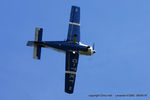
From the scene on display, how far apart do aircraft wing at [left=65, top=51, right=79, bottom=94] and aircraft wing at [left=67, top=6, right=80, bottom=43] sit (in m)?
3.30

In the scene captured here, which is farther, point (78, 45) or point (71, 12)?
point (71, 12)

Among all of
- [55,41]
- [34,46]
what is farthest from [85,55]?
[34,46]

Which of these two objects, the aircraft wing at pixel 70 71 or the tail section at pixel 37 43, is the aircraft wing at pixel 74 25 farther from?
the tail section at pixel 37 43

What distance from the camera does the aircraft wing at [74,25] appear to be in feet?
173

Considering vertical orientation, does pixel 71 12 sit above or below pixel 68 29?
above

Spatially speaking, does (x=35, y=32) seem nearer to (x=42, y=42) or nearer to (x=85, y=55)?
(x=42, y=42)

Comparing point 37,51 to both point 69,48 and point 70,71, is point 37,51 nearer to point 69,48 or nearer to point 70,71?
point 69,48

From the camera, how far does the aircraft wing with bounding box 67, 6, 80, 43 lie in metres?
52.8

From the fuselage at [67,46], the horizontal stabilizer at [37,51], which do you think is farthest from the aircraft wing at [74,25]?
the horizontal stabilizer at [37,51]

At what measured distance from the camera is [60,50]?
51312mm

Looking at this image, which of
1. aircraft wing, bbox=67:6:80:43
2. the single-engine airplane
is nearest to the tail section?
the single-engine airplane

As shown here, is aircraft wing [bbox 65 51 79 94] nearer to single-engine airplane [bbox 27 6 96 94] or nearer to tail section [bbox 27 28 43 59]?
single-engine airplane [bbox 27 6 96 94]

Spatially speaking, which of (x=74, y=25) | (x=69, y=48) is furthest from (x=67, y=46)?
(x=74, y=25)

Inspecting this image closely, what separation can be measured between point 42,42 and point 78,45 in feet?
21.2
